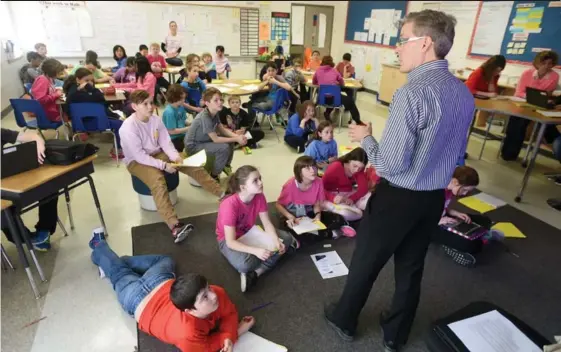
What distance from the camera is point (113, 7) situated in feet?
24.0

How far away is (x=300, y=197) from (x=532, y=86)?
4089 millimetres

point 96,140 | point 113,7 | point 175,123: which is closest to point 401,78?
point 175,123

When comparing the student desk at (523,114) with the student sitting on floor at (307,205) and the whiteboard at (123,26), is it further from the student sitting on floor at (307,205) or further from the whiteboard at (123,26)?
the whiteboard at (123,26)

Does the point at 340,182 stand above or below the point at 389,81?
below

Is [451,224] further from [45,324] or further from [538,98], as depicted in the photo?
[45,324]

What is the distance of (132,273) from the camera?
6.91 ft

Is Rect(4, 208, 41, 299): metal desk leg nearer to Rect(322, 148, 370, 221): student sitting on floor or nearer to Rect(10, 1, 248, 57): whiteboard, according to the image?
Rect(322, 148, 370, 221): student sitting on floor

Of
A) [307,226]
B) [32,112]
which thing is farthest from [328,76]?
[32,112]

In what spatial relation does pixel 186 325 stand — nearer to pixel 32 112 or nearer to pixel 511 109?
pixel 32 112

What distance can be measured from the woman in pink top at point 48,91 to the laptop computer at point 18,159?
7.83 ft

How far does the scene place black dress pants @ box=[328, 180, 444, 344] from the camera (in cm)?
144

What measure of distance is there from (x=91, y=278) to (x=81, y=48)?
6754mm

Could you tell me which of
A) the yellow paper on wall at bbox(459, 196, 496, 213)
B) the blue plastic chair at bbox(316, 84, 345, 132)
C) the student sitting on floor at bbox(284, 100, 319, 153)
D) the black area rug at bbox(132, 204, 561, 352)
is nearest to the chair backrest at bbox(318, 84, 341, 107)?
the blue plastic chair at bbox(316, 84, 345, 132)

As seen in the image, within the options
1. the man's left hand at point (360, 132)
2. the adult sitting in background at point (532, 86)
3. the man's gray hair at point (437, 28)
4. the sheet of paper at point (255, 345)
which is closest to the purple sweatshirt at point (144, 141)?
the sheet of paper at point (255, 345)
